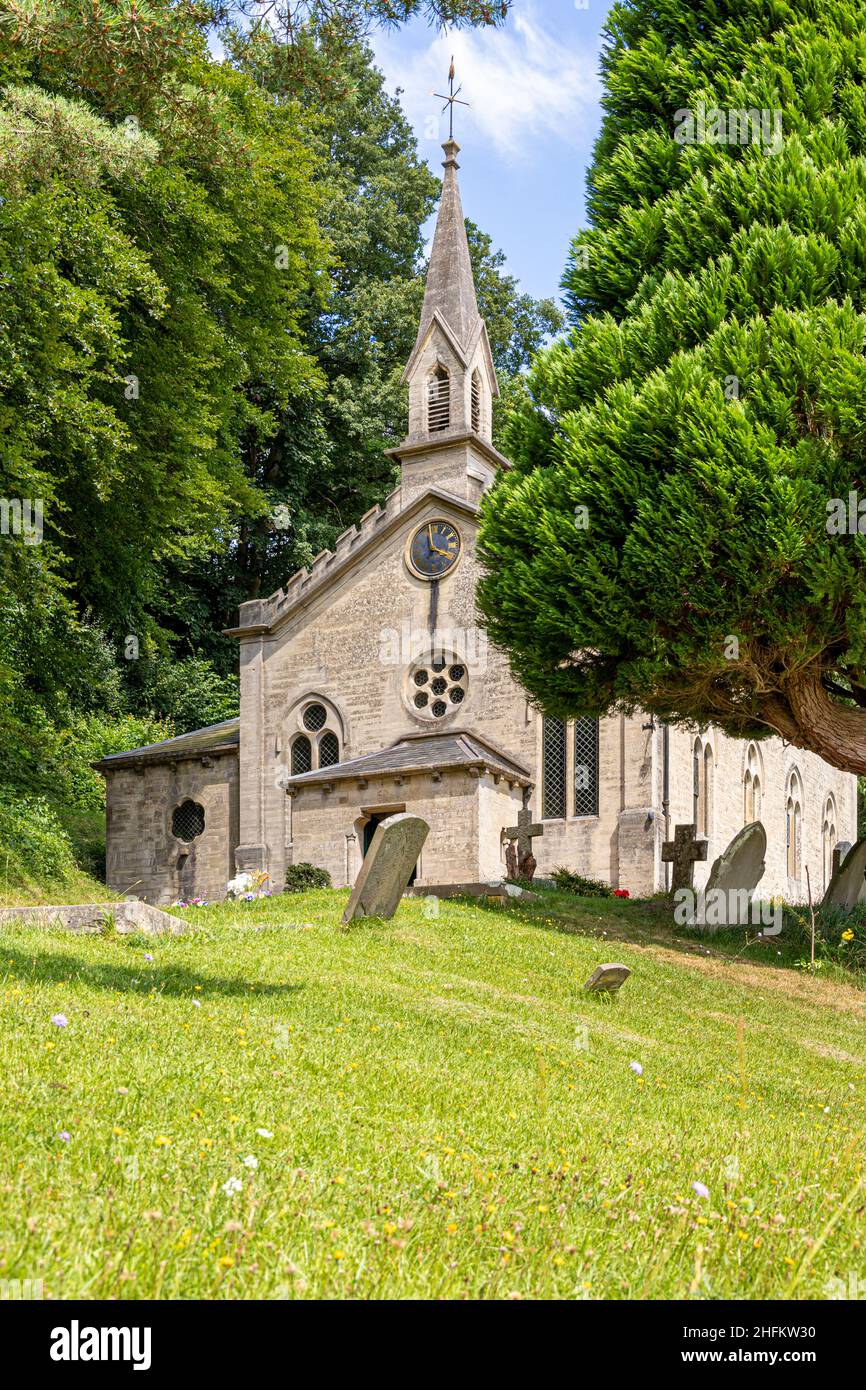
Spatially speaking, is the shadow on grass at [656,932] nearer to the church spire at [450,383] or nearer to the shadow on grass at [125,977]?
the shadow on grass at [125,977]

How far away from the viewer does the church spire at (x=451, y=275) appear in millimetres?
32500

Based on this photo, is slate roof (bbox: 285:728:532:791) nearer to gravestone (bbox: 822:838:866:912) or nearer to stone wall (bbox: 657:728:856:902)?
stone wall (bbox: 657:728:856:902)

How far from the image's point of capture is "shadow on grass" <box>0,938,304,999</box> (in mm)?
8797

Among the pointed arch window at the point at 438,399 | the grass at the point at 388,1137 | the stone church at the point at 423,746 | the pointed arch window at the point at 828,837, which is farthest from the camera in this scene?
the pointed arch window at the point at 828,837

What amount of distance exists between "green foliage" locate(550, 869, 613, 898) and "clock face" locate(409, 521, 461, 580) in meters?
9.06

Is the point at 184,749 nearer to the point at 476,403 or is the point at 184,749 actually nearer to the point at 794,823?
the point at 476,403

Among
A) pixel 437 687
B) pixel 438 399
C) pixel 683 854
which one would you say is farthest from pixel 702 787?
pixel 438 399

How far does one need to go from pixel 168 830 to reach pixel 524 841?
1235cm

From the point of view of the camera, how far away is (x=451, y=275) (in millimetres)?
33031

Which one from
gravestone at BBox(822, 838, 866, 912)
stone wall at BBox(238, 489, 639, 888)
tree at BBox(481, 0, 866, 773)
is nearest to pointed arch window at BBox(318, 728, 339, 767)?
stone wall at BBox(238, 489, 639, 888)

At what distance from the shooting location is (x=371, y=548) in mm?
31266

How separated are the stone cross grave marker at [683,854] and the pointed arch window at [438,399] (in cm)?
1464

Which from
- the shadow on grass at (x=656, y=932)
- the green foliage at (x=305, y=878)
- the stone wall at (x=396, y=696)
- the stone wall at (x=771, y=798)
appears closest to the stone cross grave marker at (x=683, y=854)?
the shadow on grass at (x=656, y=932)
